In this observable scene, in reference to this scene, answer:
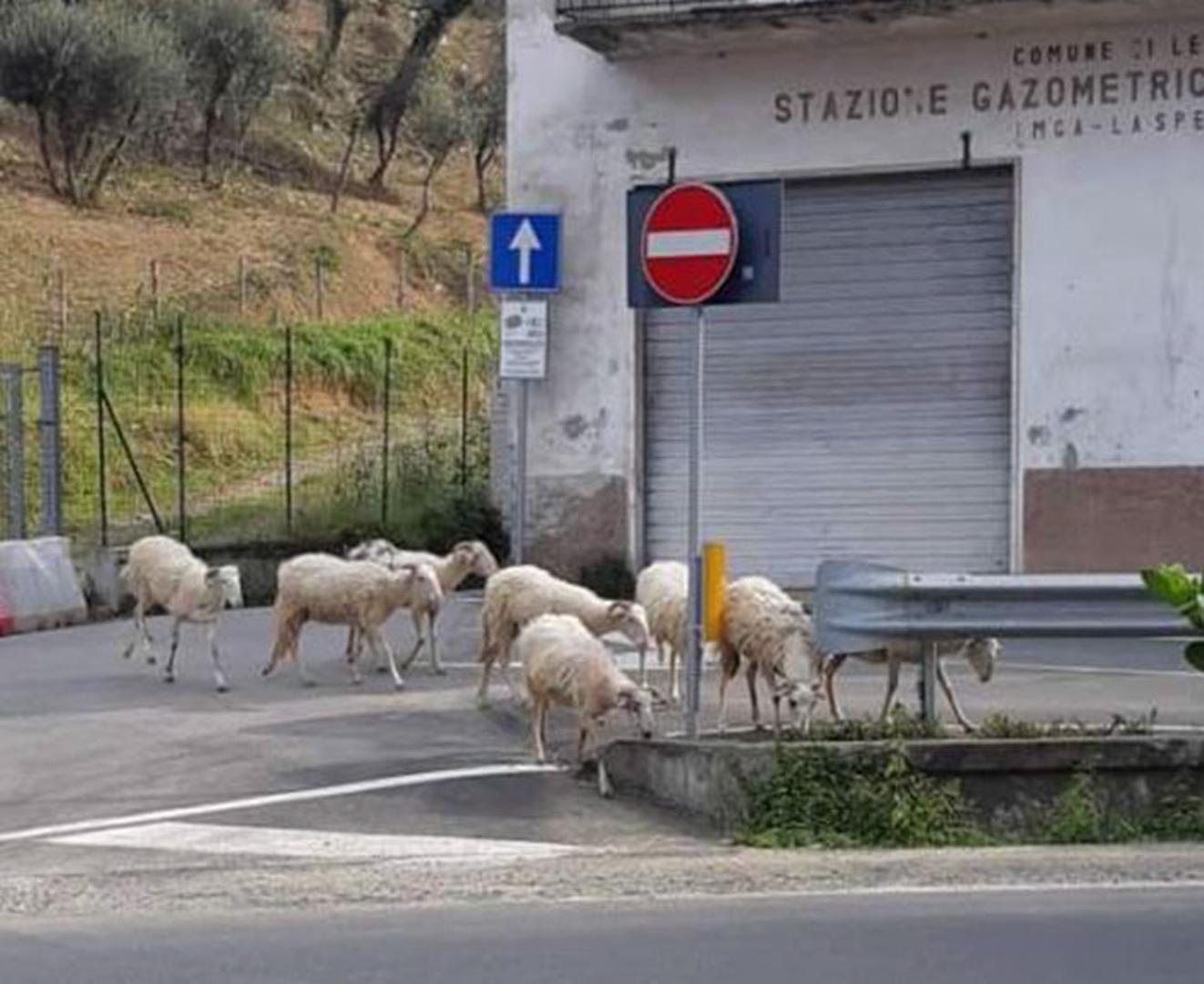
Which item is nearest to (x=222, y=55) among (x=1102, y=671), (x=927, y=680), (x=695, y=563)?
(x=1102, y=671)

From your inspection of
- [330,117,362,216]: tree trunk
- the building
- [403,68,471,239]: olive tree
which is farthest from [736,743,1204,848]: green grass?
[403,68,471,239]: olive tree

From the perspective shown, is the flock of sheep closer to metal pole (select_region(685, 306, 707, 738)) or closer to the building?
metal pole (select_region(685, 306, 707, 738))

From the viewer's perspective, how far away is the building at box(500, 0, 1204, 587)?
20.9 metres

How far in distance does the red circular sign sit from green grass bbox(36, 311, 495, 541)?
13.6 m

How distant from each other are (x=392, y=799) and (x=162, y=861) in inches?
64.9

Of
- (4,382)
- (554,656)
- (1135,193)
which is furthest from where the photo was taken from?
(4,382)

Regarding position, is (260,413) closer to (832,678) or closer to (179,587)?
(179,587)

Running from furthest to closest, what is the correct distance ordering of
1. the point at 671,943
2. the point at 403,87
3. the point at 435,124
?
the point at 435,124
the point at 403,87
the point at 671,943

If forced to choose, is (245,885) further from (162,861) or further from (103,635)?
(103,635)

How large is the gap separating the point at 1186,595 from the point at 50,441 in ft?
49.8

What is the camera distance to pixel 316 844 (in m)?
11.6

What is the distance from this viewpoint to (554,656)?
13328mm

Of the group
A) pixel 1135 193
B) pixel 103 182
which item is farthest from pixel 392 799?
pixel 103 182

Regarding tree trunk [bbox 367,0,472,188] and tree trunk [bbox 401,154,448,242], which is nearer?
tree trunk [bbox 401,154,448,242]
